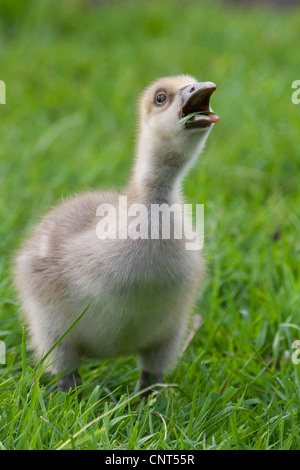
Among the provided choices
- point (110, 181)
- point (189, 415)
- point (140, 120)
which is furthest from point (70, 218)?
point (110, 181)

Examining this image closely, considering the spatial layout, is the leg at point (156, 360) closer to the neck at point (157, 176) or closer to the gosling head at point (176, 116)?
the neck at point (157, 176)

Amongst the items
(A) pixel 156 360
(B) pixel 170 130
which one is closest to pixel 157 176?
(B) pixel 170 130

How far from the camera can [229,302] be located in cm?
295

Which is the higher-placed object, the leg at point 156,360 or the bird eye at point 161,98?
the bird eye at point 161,98

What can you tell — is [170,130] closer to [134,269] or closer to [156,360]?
[134,269]

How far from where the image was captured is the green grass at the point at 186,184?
7.04 feet

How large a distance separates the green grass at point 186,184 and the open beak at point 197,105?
0.82m

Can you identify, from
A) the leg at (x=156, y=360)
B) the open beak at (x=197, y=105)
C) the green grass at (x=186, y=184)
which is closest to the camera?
the open beak at (x=197, y=105)

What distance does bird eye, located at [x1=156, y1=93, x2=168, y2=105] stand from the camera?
221 centimetres

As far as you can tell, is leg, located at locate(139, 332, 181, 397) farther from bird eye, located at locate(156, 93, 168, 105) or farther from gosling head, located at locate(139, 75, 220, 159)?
bird eye, located at locate(156, 93, 168, 105)

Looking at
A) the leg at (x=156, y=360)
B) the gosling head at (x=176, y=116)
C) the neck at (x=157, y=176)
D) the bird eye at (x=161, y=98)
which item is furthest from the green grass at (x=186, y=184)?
the bird eye at (x=161, y=98)

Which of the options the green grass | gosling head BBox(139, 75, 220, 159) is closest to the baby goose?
gosling head BBox(139, 75, 220, 159)

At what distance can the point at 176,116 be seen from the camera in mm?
2090

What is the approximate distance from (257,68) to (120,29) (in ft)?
5.52
